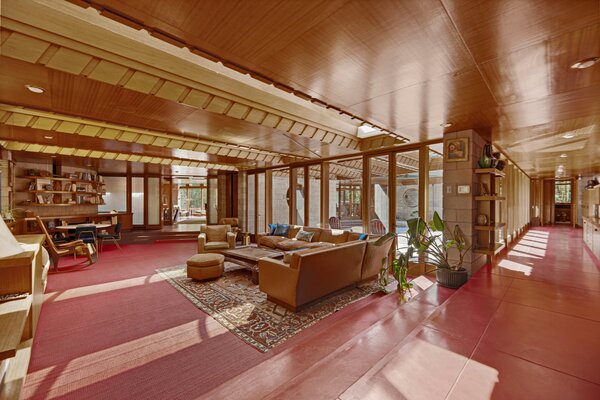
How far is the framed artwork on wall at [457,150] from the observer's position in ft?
12.7

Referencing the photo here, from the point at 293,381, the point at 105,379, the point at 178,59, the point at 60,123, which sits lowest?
the point at 105,379

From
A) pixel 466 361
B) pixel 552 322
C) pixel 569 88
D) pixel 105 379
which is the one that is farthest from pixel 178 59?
pixel 552 322

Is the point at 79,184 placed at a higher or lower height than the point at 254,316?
higher

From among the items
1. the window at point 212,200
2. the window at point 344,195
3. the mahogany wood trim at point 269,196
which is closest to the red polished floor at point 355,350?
the window at point 344,195

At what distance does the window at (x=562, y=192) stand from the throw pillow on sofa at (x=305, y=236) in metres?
13.3

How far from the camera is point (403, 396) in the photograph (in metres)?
1.54

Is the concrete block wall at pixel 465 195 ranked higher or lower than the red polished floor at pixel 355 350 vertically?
higher

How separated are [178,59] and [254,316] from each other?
9.35ft

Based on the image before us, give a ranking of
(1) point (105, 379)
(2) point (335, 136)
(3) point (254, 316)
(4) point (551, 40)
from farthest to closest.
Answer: (2) point (335, 136), (3) point (254, 316), (1) point (105, 379), (4) point (551, 40)

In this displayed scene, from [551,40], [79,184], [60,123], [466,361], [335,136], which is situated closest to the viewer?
[551,40]

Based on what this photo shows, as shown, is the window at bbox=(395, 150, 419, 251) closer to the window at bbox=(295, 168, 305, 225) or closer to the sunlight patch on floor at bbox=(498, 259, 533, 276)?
the sunlight patch on floor at bbox=(498, 259, 533, 276)

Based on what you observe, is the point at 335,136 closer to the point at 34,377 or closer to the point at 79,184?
the point at 34,377

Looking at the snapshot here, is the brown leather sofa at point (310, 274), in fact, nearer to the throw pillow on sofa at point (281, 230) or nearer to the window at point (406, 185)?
the window at point (406, 185)

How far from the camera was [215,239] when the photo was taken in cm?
630
